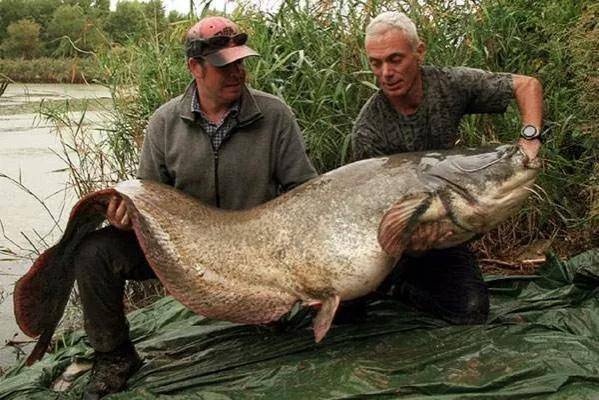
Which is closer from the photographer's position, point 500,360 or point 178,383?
point 500,360

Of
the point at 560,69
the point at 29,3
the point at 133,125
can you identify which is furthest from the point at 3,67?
the point at 29,3

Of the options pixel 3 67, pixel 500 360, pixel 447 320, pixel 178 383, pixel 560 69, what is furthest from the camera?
pixel 3 67

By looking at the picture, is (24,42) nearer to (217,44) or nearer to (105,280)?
(217,44)

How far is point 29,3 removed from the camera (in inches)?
1276

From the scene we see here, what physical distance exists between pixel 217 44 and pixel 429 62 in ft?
5.10

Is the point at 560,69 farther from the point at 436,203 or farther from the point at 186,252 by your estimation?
the point at 186,252

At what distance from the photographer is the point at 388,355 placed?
270cm

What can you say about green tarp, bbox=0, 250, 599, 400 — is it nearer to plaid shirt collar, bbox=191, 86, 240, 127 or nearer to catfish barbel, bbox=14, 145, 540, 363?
catfish barbel, bbox=14, 145, 540, 363

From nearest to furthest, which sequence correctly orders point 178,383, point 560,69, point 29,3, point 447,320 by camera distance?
point 178,383 → point 447,320 → point 560,69 → point 29,3

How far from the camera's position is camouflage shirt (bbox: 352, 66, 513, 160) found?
9.92 feet

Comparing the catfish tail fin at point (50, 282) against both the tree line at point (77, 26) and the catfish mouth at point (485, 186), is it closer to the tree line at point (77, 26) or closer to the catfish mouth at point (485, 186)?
the catfish mouth at point (485, 186)

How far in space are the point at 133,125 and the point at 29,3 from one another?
30837mm

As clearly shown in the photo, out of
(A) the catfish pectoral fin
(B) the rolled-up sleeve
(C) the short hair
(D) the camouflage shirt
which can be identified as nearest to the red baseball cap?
(C) the short hair

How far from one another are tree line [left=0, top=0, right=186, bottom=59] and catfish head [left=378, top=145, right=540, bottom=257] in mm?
2587
